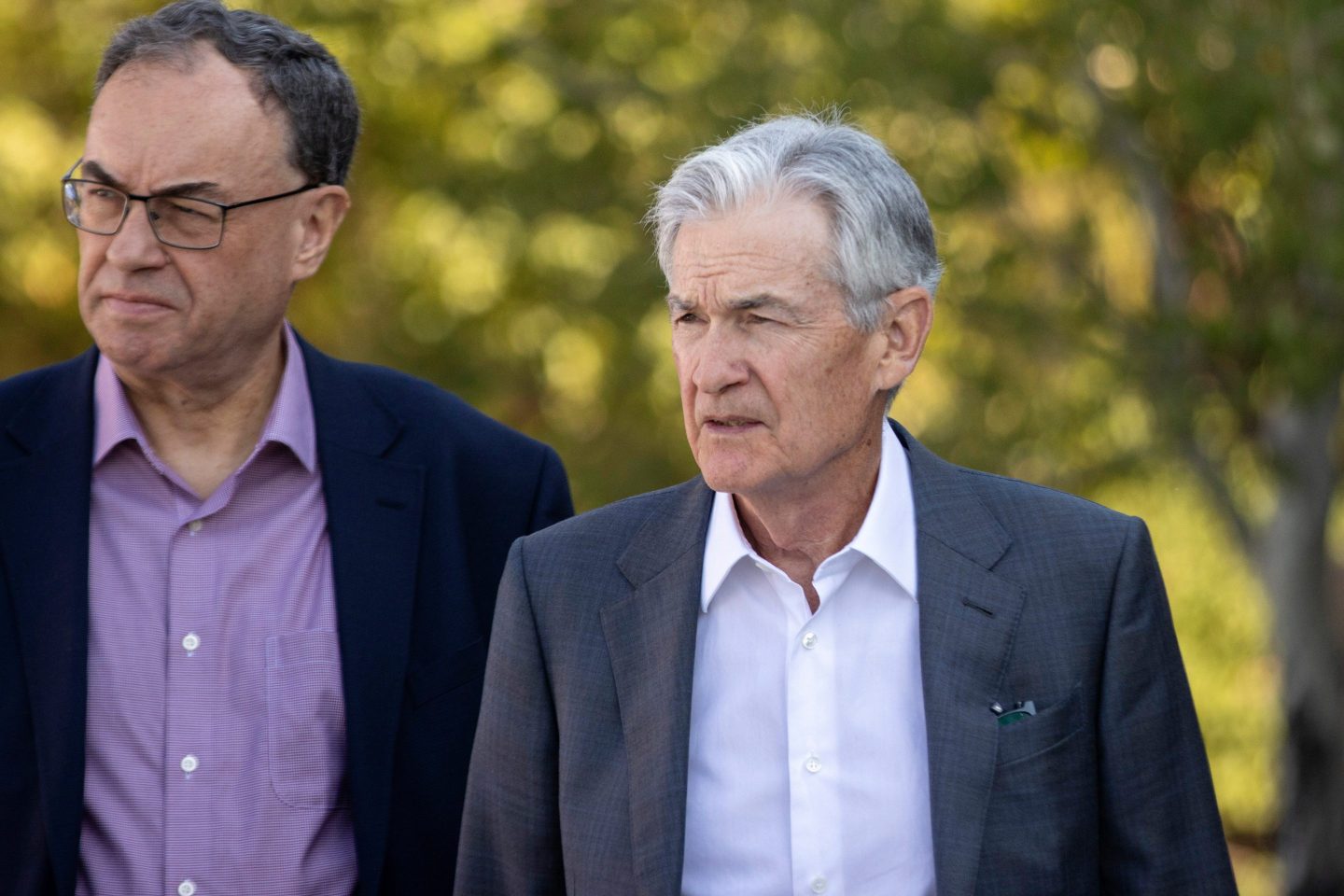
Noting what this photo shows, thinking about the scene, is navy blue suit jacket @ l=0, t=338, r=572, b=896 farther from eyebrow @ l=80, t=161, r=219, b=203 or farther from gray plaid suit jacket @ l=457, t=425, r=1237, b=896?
eyebrow @ l=80, t=161, r=219, b=203

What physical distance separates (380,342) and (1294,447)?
17.2 feet

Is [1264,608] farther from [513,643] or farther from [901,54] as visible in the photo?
[513,643]

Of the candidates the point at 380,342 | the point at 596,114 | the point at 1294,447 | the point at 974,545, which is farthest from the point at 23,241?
the point at 974,545

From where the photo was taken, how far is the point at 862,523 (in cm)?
274

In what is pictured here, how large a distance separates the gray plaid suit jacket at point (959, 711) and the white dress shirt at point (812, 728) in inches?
2.4

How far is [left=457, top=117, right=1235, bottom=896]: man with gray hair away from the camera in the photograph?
2559 mm

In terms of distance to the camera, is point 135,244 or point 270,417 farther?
point 270,417

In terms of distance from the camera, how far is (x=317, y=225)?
3.23m

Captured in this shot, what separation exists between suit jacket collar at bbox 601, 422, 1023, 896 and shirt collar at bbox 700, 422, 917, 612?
0.08ft

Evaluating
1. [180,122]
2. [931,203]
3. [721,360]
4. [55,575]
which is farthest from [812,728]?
[931,203]

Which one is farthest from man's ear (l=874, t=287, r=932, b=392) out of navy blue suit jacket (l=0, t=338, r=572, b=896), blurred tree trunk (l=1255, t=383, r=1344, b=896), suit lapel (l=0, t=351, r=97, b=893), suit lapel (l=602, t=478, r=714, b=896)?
blurred tree trunk (l=1255, t=383, r=1344, b=896)

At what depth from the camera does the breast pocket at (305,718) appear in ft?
9.46

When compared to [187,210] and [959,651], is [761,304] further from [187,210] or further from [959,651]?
[187,210]

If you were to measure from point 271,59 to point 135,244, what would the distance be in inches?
17.9
